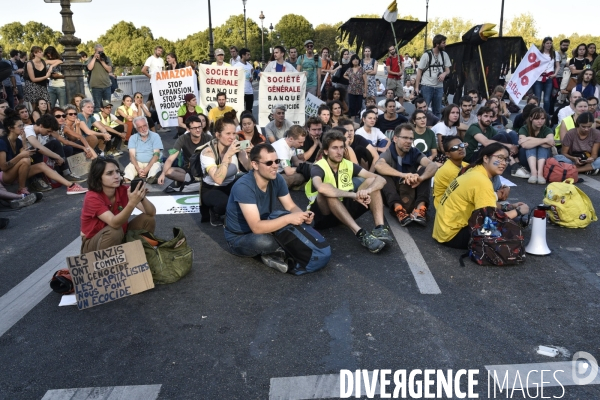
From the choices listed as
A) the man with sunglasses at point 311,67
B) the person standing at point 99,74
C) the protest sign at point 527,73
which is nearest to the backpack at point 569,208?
the protest sign at point 527,73

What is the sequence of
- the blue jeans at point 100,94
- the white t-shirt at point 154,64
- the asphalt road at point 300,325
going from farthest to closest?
1. the white t-shirt at point 154,64
2. the blue jeans at point 100,94
3. the asphalt road at point 300,325

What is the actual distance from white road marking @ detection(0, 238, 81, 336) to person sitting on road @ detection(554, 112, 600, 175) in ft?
24.3

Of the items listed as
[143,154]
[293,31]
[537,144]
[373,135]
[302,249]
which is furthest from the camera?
[293,31]

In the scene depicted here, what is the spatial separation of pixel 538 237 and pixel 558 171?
3393 millimetres

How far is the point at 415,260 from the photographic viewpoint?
5.30m

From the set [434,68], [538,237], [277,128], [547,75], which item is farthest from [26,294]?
[547,75]

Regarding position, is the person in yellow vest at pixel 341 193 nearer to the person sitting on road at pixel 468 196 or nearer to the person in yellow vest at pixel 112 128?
the person sitting on road at pixel 468 196

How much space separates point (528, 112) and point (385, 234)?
5078 mm

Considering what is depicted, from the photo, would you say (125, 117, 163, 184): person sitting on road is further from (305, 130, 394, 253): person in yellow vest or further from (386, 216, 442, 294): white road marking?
A: (386, 216, 442, 294): white road marking

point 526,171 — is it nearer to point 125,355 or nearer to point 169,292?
point 169,292

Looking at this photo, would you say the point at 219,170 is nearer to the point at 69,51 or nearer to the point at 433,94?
the point at 433,94

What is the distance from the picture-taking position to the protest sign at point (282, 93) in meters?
12.1

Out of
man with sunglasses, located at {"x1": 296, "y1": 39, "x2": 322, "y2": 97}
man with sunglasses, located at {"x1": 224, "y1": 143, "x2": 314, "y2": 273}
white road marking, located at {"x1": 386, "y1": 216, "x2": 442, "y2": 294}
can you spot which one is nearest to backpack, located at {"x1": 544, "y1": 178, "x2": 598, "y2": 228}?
white road marking, located at {"x1": 386, "y1": 216, "x2": 442, "y2": 294}

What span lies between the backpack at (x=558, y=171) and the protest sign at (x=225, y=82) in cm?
686
